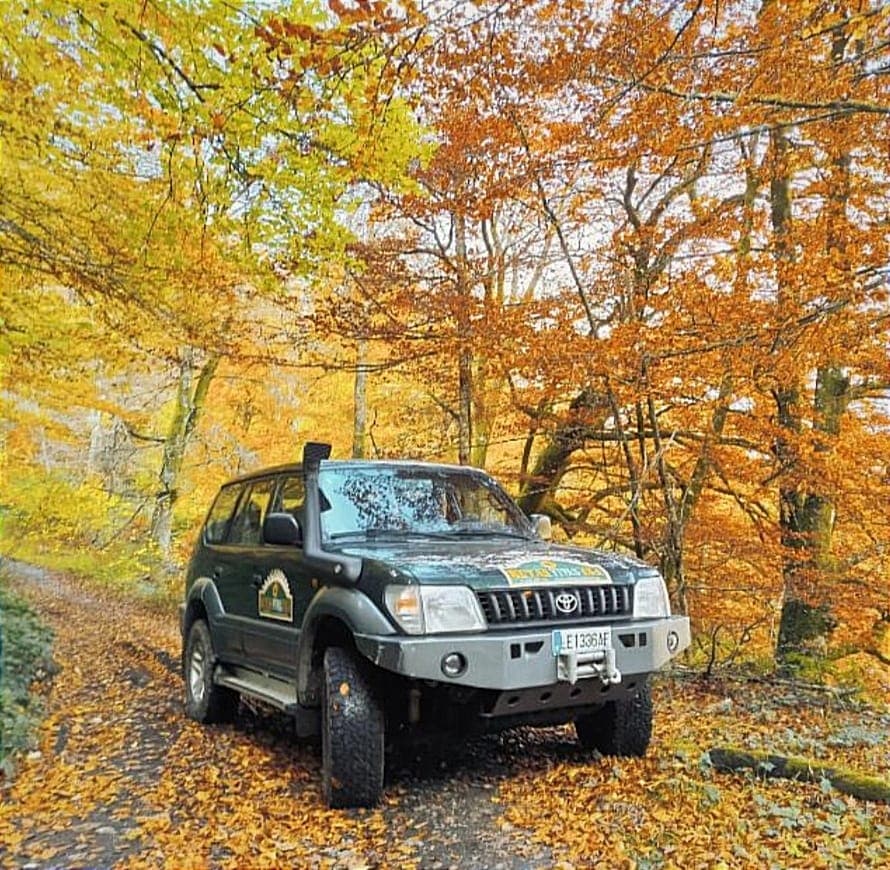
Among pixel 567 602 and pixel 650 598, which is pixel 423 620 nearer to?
pixel 567 602

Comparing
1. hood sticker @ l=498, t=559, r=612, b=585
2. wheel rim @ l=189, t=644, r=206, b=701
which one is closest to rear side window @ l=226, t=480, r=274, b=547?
wheel rim @ l=189, t=644, r=206, b=701

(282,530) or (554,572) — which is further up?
(282,530)

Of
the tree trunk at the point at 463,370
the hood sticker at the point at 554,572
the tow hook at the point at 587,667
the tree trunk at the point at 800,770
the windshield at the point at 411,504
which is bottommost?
the tree trunk at the point at 800,770

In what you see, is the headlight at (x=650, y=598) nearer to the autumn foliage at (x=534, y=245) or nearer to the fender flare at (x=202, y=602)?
the autumn foliage at (x=534, y=245)

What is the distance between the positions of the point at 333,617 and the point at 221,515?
272cm

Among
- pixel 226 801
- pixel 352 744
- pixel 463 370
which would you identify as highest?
pixel 463 370

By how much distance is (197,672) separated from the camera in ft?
21.0

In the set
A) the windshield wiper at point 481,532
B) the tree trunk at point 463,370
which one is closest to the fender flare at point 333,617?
the windshield wiper at point 481,532

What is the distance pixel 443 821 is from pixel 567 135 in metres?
8.21

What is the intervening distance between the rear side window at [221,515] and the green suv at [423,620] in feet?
2.56

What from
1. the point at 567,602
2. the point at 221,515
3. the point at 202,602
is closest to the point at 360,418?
the point at 221,515

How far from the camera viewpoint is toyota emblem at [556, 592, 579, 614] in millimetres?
4176

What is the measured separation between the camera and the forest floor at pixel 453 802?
139 inches

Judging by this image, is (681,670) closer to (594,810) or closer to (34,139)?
(594,810)
